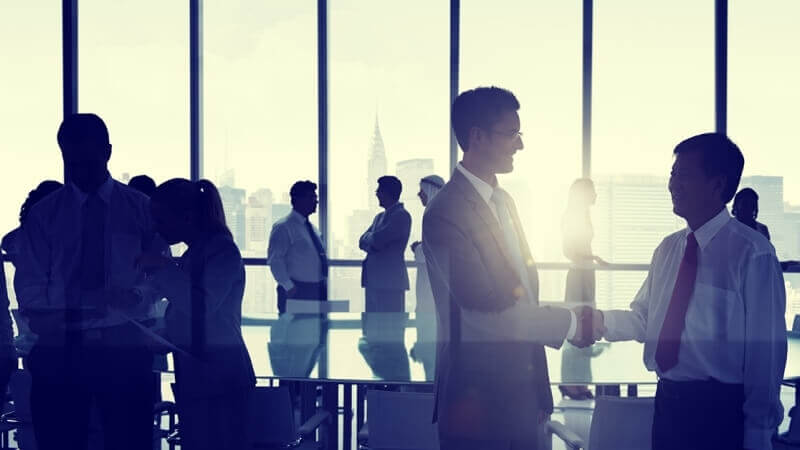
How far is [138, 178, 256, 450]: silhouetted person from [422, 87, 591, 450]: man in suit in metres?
0.73

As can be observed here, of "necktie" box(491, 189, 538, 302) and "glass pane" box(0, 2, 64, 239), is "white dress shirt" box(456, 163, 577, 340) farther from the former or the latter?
"glass pane" box(0, 2, 64, 239)

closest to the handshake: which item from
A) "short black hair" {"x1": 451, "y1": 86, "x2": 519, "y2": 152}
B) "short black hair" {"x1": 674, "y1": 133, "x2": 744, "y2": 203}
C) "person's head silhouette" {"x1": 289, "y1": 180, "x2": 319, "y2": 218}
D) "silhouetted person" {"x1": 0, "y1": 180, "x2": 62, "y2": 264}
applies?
"short black hair" {"x1": 674, "y1": 133, "x2": 744, "y2": 203}

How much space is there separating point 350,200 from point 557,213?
186 cm

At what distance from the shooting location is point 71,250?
7.31ft

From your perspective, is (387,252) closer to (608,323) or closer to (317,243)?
(317,243)

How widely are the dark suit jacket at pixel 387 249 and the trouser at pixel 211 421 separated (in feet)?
9.85

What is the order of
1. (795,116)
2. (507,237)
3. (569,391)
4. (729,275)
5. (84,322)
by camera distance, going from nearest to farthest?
1. (729,275)
2. (507,237)
3. (84,322)
4. (569,391)
5. (795,116)

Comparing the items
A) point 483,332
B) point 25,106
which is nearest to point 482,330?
point 483,332

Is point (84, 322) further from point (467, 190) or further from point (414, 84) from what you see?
point (414, 84)

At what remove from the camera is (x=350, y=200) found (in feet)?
20.9

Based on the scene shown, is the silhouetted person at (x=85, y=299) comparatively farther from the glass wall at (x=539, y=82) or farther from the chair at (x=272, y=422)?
the glass wall at (x=539, y=82)

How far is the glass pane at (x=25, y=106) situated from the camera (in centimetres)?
579

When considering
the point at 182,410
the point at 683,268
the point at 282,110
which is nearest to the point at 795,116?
the point at 282,110

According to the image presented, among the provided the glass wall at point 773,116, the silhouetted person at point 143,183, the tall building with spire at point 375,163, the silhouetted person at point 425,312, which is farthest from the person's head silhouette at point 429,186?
the glass wall at point 773,116
